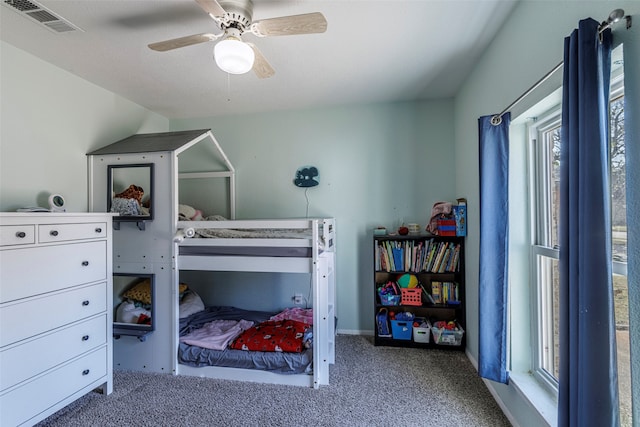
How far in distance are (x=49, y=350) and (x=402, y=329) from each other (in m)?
2.54

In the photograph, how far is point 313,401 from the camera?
1882 millimetres

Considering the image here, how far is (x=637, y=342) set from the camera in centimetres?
82

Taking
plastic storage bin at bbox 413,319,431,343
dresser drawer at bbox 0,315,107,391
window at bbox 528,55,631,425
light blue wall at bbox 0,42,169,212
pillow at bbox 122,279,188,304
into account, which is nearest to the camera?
dresser drawer at bbox 0,315,107,391

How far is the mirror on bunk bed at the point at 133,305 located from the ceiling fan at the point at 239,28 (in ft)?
5.72

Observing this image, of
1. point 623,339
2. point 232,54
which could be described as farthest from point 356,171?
point 623,339

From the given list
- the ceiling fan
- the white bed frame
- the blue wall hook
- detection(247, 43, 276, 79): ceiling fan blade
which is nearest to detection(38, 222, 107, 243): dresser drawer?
the white bed frame

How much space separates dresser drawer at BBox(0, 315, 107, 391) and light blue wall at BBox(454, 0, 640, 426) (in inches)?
102

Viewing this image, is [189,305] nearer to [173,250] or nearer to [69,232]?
[173,250]

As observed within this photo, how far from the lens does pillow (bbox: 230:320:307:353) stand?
212cm

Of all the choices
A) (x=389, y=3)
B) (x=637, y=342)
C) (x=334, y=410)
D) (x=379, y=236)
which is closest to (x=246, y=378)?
(x=334, y=410)

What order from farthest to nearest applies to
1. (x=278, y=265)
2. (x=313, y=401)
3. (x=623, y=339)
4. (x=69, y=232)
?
1. (x=278, y=265)
2. (x=313, y=401)
3. (x=69, y=232)
4. (x=623, y=339)

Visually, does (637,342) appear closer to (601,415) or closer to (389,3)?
(601,415)

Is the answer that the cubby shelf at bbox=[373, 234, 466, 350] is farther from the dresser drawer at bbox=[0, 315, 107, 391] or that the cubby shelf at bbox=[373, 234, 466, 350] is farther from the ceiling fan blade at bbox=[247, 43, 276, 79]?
the dresser drawer at bbox=[0, 315, 107, 391]

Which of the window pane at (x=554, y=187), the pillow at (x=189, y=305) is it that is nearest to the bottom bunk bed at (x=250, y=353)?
the pillow at (x=189, y=305)
